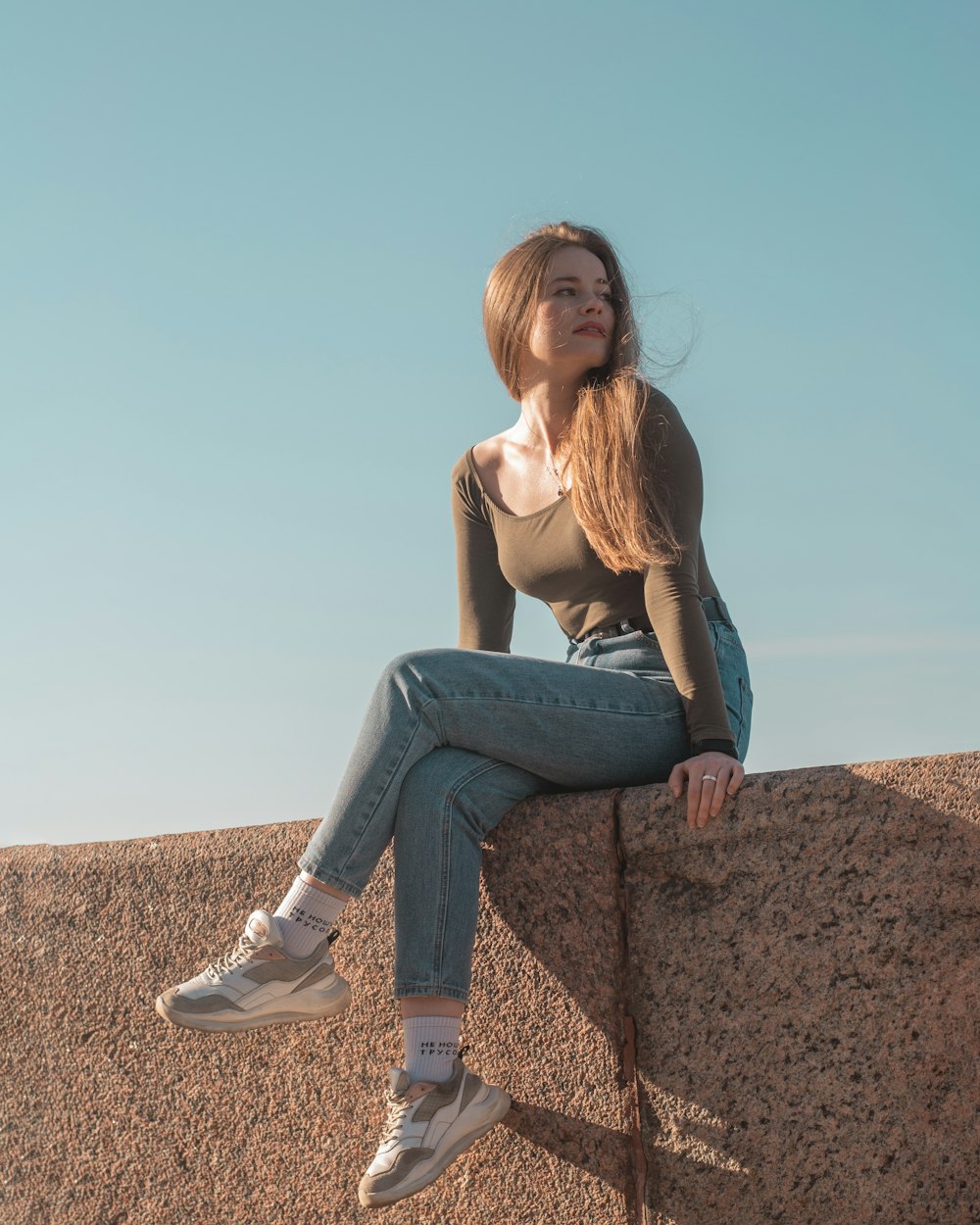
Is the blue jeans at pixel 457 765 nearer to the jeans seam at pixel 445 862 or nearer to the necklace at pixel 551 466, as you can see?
the jeans seam at pixel 445 862

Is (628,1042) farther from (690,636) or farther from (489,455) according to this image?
(489,455)

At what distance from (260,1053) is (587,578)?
1362mm

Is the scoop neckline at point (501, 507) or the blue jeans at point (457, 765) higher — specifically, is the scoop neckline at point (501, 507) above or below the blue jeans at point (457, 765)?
above

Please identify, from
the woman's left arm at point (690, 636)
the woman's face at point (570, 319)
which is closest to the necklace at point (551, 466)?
the woman's face at point (570, 319)

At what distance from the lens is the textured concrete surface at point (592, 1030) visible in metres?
2.54

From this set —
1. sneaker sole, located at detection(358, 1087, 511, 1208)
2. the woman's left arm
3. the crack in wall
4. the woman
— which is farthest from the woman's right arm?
sneaker sole, located at detection(358, 1087, 511, 1208)

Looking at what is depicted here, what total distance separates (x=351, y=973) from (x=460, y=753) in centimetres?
63

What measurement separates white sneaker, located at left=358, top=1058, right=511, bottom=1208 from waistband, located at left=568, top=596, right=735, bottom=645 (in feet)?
3.47

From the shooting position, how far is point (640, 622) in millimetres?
3207

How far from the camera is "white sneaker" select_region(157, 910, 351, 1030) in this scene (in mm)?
2738

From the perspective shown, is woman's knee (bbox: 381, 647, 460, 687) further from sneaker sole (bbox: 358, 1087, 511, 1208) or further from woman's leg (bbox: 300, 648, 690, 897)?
sneaker sole (bbox: 358, 1087, 511, 1208)

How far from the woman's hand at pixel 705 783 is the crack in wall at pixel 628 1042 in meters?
0.15

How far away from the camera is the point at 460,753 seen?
9.39 feet

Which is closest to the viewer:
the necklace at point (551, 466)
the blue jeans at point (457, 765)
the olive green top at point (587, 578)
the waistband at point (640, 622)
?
the blue jeans at point (457, 765)
